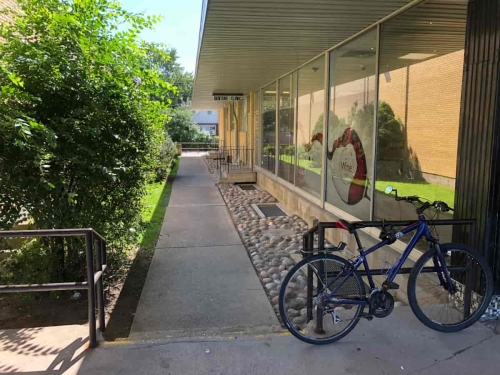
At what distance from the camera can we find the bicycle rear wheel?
3.02 m

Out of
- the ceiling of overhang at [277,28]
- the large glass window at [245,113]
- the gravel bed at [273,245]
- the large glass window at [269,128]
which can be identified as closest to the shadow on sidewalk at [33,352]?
the gravel bed at [273,245]

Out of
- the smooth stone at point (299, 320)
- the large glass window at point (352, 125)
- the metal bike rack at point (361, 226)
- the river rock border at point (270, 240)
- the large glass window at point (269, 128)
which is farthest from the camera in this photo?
the large glass window at point (269, 128)

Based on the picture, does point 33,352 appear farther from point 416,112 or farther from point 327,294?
point 416,112

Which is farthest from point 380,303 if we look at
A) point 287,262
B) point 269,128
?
point 269,128

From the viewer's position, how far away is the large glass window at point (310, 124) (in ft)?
24.8

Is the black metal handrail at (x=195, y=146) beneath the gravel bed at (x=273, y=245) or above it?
above

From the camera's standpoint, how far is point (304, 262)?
2.79 metres

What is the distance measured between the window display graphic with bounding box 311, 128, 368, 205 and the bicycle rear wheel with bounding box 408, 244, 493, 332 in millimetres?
2332

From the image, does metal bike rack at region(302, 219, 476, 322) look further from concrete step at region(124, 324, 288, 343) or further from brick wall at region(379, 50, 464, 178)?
brick wall at region(379, 50, 464, 178)

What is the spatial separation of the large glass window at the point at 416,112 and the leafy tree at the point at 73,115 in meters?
2.73

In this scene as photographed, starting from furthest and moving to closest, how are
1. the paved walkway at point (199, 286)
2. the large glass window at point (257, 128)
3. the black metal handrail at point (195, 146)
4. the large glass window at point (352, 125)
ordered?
1. the black metal handrail at point (195, 146)
2. the large glass window at point (257, 128)
3. the large glass window at point (352, 125)
4. the paved walkway at point (199, 286)

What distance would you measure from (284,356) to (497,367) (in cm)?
134

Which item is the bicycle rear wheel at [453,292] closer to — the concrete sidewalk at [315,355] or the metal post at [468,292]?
the metal post at [468,292]

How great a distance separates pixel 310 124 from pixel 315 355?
597cm
